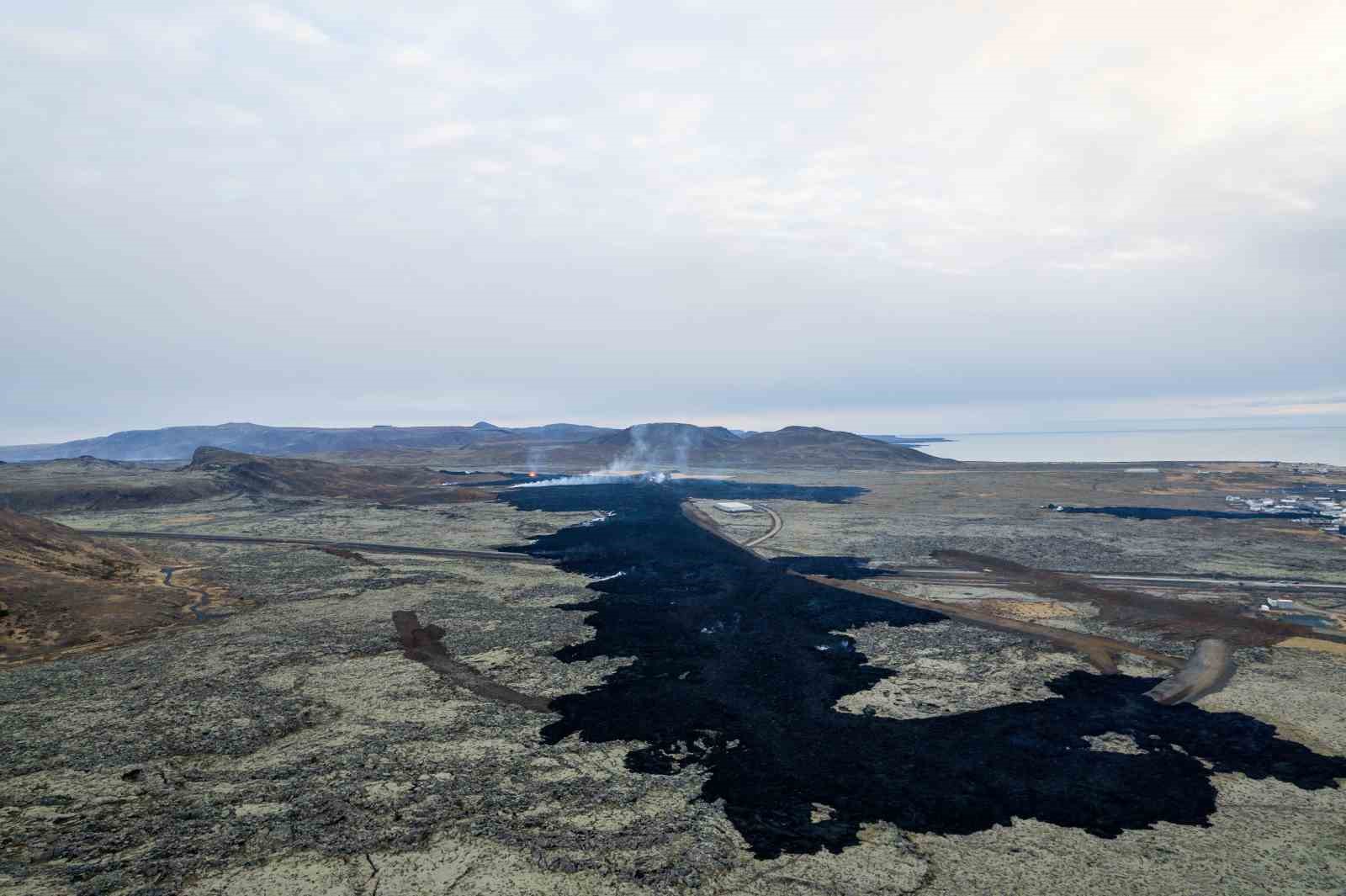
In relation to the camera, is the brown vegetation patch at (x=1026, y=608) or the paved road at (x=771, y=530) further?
the paved road at (x=771, y=530)

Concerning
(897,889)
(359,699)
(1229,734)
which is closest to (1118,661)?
(1229,734)

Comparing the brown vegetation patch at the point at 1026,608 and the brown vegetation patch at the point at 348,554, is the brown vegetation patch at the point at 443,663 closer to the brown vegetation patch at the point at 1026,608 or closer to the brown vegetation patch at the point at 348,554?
the brown vegetation patch at the point at 348,554

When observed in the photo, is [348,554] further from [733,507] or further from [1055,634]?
[1055,634]

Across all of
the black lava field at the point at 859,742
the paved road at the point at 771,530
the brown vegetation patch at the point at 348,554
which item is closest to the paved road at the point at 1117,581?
the black lava field at the point at 859,742

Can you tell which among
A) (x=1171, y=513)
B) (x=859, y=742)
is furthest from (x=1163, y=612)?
(x=1171, y=513)

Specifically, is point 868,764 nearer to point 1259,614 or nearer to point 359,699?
point 359,699

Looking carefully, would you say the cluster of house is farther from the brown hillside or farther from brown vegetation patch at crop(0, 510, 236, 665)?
the brown hillside

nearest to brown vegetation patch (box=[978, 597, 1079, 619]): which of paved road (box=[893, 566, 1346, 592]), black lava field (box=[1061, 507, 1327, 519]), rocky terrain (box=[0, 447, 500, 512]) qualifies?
paved road (box=[893, 566, 1346, 592])
